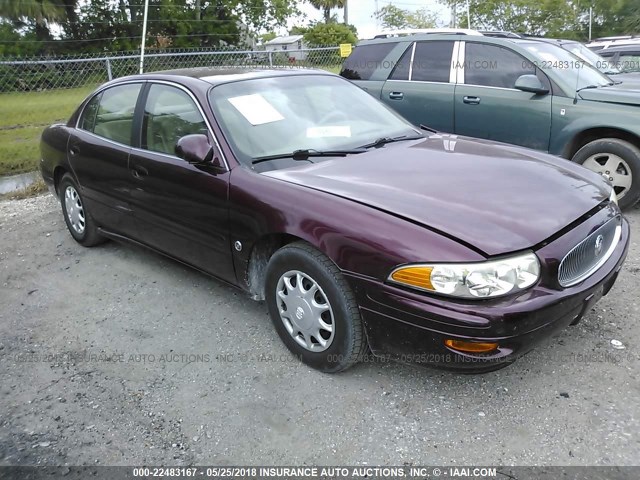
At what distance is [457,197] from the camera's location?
2705 mm

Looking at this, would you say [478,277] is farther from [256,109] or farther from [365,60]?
[365,60]

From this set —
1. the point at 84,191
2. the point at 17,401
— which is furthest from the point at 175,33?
the point at 17,401

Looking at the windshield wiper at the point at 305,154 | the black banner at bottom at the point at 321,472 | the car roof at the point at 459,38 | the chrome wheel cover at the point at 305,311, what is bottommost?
the black banner at bottom at the point at 321,472

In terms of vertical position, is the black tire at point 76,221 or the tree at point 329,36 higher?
the tree at point 329,36

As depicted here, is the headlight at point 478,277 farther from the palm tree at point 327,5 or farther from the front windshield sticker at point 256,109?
the palm tree at point 327,5

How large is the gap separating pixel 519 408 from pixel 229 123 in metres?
2.30

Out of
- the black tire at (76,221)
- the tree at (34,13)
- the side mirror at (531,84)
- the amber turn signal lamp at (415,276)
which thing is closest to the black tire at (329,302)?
the amber turn signal lamp at (415,276)

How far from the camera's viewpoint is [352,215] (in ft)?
8.70

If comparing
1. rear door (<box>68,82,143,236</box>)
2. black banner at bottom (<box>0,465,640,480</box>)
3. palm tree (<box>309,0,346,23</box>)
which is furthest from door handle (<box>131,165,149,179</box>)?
palm tree (<box>309,0,346,23</box>)

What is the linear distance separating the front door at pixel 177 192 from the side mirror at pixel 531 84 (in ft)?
11.5

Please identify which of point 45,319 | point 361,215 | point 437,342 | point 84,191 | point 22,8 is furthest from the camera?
point 22,8

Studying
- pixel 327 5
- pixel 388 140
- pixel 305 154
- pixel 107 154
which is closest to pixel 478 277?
pixel 305 154

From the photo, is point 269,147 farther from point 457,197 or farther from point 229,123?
point 457,197

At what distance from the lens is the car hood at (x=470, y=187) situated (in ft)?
8.18
